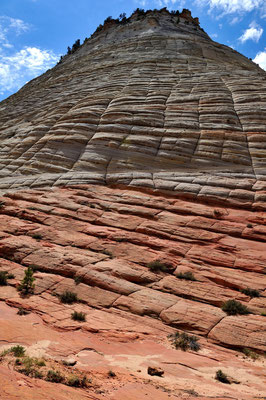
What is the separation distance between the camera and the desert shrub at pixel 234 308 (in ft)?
26.7

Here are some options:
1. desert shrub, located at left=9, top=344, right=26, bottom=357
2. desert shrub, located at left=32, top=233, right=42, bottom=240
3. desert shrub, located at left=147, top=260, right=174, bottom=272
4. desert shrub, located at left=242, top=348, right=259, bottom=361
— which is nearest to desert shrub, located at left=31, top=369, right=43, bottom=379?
desert shrub, located at left=9, top=344, right=26, bottom=357

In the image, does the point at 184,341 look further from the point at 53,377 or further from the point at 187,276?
the point at 53,377

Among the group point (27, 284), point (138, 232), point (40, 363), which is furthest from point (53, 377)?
point (138, 232)

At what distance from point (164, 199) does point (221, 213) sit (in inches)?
108

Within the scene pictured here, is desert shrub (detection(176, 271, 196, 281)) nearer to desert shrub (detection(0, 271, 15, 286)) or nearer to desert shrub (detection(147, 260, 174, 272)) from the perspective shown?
desert shrub (detection(147, 260, 174, 272))

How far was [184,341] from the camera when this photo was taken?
274 inches

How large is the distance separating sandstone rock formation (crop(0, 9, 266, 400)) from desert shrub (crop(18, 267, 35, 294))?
7.6 inches

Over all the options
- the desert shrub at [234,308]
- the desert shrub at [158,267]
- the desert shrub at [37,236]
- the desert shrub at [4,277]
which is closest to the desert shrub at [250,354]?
the desert shrub at [234,308]

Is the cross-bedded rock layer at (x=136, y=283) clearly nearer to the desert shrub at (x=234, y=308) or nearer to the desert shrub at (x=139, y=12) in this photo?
the desert shrub at (x=234, y=308)

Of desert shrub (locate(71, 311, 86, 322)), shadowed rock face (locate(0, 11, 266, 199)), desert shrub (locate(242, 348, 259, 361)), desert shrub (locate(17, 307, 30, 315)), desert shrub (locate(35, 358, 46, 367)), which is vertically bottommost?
desert shrub (locate(17, 307, 30, 315))

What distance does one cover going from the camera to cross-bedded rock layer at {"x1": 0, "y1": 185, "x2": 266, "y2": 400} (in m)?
5.86

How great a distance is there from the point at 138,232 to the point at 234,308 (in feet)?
16.6

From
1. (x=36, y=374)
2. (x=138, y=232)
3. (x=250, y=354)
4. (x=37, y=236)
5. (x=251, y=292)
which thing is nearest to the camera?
(x=36, y=374)

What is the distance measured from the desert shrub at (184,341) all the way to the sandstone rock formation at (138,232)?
155 millimetres
